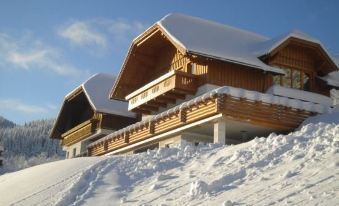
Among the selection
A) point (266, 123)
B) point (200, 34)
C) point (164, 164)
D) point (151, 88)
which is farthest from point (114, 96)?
point (164, 164)

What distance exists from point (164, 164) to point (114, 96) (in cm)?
1669

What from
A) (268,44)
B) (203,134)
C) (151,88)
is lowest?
(203,134)

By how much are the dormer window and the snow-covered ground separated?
9.66 meters

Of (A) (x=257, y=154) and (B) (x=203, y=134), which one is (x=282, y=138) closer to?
(A) (x=257, y=154)

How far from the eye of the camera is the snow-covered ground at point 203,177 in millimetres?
9258

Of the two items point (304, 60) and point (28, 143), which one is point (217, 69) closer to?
point (304, 60)

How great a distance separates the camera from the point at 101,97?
34406 mm

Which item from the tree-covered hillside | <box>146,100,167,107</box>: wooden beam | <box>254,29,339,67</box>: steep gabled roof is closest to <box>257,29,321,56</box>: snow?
<box>254,29,339,67</box>: steep gabled roof

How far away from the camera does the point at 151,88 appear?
24.8 metres

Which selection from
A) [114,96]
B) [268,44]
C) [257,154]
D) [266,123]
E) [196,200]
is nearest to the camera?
[196,200]

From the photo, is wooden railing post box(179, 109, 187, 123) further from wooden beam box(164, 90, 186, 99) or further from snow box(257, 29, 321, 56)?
snow box(257, 29, 321, 56)

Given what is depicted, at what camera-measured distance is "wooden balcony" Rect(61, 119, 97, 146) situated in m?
34.5

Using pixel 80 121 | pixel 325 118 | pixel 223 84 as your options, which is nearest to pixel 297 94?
pixel 223 84

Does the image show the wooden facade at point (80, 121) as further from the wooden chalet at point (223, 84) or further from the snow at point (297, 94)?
the snow at point (297, 94)
